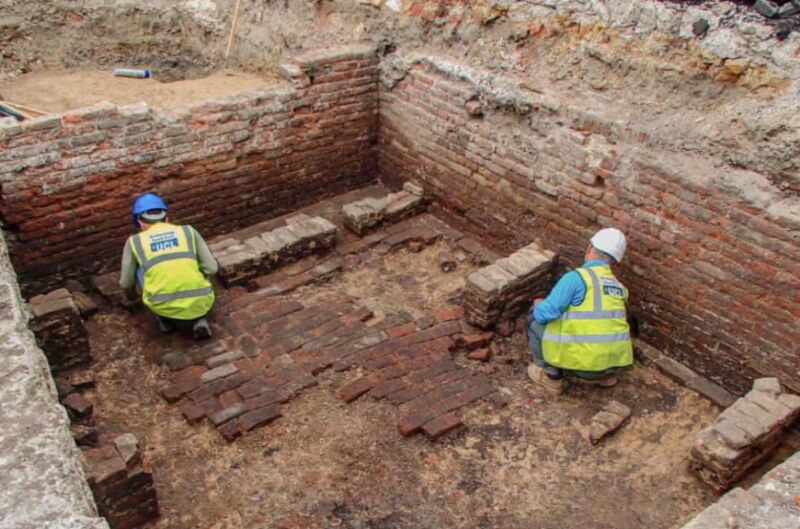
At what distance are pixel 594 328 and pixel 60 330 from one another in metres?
3.83

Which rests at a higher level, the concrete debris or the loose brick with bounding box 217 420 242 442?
the concrete debris

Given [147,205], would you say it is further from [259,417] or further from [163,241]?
[259,417]

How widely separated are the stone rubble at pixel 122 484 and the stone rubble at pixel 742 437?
3390 millimetres

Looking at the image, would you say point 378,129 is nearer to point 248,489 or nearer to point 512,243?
point 512,243

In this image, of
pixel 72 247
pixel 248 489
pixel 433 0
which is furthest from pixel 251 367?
pixel 433 0

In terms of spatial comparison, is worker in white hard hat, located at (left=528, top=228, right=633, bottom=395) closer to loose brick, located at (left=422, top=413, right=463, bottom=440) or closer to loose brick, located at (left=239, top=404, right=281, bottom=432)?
loose brick, located at (left=422, top=413, right=463, bottom=440)

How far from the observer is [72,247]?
20.1ft

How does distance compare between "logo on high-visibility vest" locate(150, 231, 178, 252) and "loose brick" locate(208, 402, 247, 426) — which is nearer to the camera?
"loose brick" locate(208, 402, 247, 426)

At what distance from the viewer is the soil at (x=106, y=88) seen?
25.6 ft

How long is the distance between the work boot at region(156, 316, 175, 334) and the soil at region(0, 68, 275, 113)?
291 centimetres

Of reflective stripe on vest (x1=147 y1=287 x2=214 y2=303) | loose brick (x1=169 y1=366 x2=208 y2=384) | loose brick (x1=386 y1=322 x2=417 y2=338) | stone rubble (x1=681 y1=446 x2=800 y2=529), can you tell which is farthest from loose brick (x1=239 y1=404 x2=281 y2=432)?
stone rubble (x1=681 y1=446 x2=800 y2=529)

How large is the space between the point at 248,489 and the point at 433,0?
4696 millimetres

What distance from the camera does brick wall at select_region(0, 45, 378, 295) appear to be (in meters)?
5.73

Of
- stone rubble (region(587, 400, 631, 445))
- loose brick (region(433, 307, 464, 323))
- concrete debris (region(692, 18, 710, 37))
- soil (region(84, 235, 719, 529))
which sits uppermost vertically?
concrete debris (region(692, 18, 710, 37))
